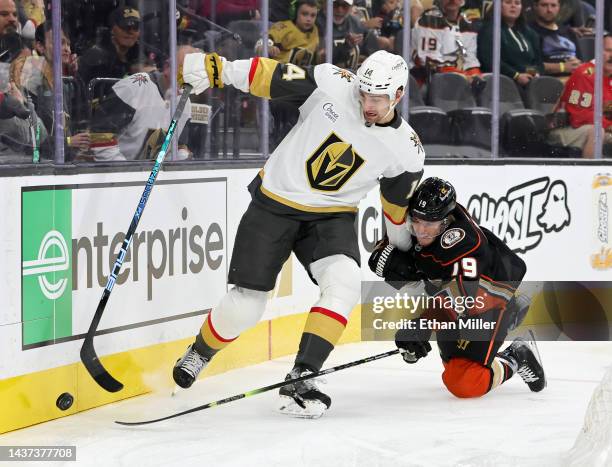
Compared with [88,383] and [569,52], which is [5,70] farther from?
[569,52]

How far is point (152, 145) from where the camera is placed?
4.33 meters

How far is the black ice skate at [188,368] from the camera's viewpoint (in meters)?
3.98

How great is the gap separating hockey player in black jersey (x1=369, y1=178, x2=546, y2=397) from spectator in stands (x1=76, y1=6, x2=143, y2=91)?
113 centimetres

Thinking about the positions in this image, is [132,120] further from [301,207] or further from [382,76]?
[382,76]

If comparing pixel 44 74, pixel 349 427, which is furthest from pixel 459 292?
pixel 44 74

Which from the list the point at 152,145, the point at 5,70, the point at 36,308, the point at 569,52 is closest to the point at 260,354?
the point at 152,145

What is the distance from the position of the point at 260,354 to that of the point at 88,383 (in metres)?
1.13

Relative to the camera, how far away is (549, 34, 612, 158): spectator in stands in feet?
19.9

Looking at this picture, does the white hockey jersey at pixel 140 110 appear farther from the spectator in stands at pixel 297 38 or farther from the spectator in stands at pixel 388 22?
the spectator in stands at pixel 388 22

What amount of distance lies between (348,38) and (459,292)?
67.4 inches

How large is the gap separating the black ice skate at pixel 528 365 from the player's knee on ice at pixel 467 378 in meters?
0.18

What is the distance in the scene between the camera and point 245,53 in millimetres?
4938

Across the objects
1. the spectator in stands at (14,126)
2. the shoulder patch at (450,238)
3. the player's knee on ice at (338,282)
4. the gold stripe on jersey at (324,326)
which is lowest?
the gold stripe on jersey at (324,326)

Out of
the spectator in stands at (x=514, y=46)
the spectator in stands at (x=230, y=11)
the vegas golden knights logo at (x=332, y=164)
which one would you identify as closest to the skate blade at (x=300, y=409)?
the vegas golden knights logo at (x=332, y=164)
